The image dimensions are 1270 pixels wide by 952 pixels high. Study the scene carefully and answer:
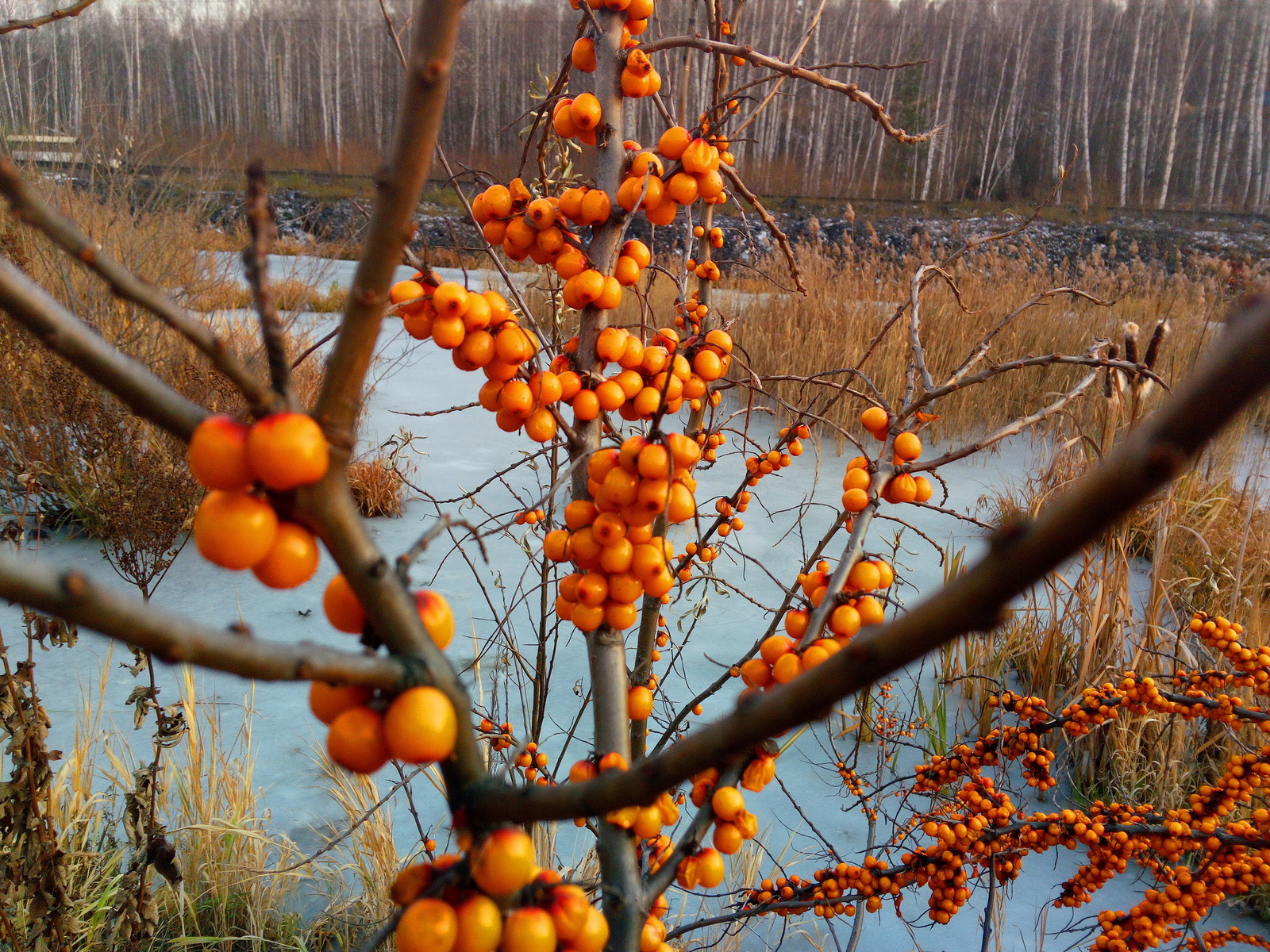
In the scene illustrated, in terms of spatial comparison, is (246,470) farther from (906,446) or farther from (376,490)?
(376,490)

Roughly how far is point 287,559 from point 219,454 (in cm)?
5

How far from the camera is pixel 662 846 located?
0.75 metres

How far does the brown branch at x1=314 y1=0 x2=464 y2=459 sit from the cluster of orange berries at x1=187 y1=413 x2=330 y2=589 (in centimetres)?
2

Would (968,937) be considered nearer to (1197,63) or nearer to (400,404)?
(400,404)

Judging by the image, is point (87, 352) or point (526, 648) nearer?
point (87, 352)

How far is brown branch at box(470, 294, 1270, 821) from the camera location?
0.16m

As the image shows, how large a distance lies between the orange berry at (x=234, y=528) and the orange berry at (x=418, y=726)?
80mm

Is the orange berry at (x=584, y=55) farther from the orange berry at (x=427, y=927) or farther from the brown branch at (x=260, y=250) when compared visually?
the orange berry at (x=427, y=927)

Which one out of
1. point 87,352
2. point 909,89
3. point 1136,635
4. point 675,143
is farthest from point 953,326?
point 909,89

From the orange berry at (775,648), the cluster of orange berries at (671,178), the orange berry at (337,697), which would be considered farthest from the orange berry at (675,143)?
the orange berry at (337,697)

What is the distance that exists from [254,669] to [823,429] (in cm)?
429

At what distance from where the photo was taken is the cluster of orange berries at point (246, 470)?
26 cm

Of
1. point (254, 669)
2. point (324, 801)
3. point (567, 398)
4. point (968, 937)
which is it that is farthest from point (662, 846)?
point (324, 801)

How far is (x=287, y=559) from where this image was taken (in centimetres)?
29
